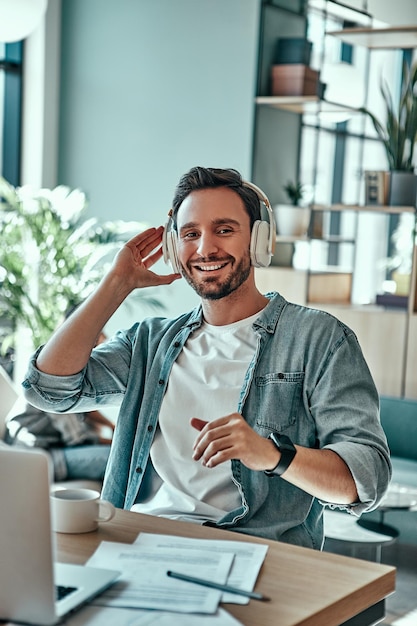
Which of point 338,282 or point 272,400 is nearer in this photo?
point 272,400

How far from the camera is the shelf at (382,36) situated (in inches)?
192

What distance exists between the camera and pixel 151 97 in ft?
17.7

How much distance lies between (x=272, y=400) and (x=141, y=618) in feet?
2.30

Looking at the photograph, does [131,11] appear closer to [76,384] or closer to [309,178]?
[309,178]

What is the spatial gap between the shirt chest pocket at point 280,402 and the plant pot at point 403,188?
10.7ft

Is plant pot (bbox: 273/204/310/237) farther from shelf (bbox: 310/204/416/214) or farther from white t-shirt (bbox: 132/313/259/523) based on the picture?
white t-shirt (bbox: 132/313/259/523)

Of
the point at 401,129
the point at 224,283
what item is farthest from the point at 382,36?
the point at 224,283

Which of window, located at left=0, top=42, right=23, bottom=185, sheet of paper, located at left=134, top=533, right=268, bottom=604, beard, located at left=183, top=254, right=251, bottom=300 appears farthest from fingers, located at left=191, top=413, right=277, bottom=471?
window, located at left=0, top=42, right=23, bottom=185

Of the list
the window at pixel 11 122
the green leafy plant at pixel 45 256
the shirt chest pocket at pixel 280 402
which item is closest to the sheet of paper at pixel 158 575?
the shirt chest pocket at pixel 280 402

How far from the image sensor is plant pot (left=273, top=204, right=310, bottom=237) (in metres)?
5.09

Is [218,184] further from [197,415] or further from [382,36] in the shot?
[382,36]

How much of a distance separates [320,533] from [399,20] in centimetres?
521

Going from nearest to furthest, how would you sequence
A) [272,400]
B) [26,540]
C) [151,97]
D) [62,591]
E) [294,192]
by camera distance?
1. [26,540]
2. [62,591]
3. [272,400]
4. [294,192]
5. [151,97]

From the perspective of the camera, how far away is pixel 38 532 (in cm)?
115
